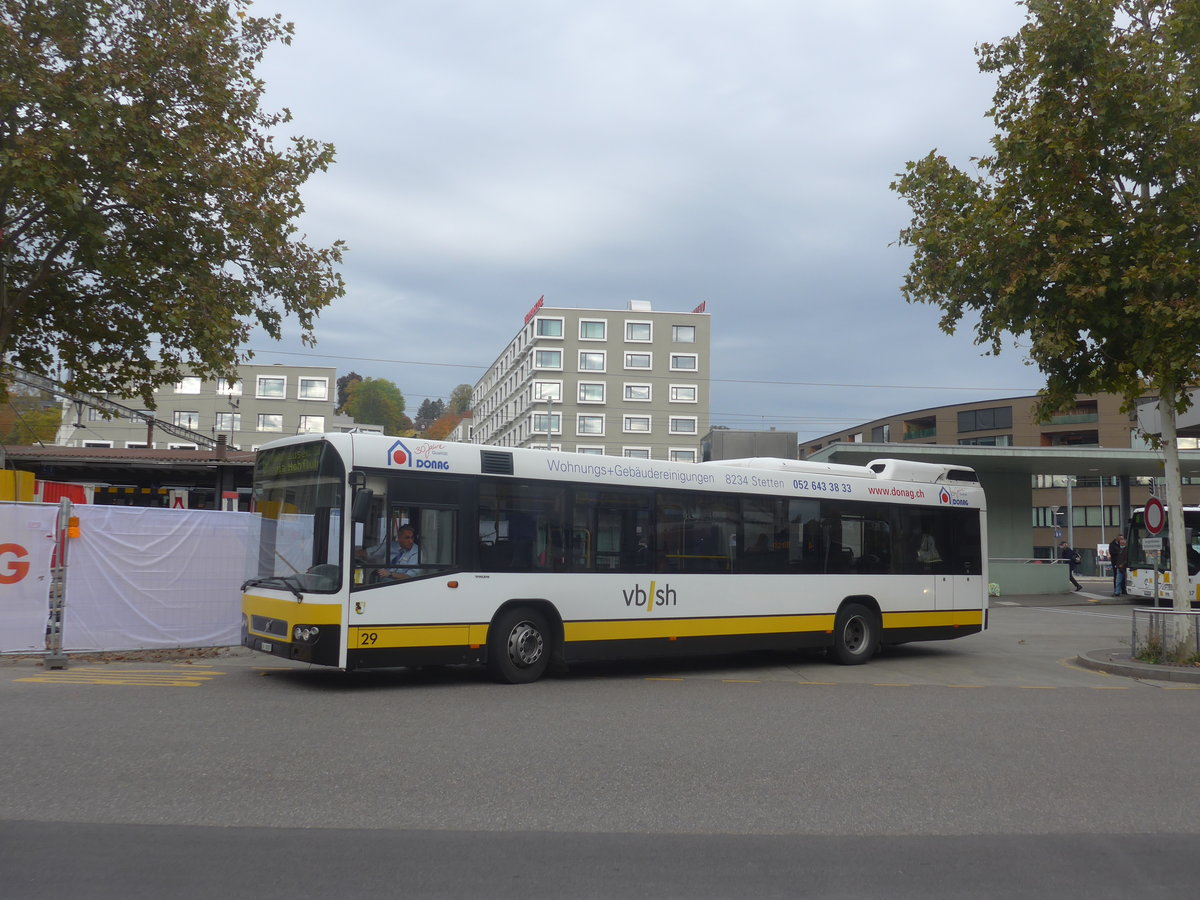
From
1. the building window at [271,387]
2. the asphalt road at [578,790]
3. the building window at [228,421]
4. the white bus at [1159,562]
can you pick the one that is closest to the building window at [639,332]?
the building window at [271,387]

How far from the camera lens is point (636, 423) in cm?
9462

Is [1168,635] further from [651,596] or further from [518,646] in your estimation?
[518,646]

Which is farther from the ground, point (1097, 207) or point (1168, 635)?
point (1097, 207)

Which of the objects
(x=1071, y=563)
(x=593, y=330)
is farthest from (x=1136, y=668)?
(x=593, y=330)

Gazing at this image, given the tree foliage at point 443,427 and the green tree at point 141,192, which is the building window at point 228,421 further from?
the green tree at point 141,192

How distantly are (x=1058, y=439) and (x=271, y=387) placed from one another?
63598 millimetres

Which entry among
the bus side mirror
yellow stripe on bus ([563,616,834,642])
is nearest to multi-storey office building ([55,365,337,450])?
yellow stripe on bus ([563,616,834,642])

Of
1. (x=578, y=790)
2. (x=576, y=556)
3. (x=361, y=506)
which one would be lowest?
(x=578, y=790)

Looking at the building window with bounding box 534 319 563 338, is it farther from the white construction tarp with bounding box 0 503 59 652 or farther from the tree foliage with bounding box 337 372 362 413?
the white construction tarp with bounding box 0 503 59 652

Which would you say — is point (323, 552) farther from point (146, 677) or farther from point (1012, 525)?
point (1012, 525)

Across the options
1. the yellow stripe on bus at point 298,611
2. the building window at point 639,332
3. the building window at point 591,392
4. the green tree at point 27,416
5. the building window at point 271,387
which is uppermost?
the building window at point 639,332

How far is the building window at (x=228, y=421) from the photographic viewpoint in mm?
81125

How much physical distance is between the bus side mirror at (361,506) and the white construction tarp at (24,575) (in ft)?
16.5

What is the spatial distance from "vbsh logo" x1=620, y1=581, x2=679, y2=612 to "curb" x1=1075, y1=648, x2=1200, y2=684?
6558 mm
